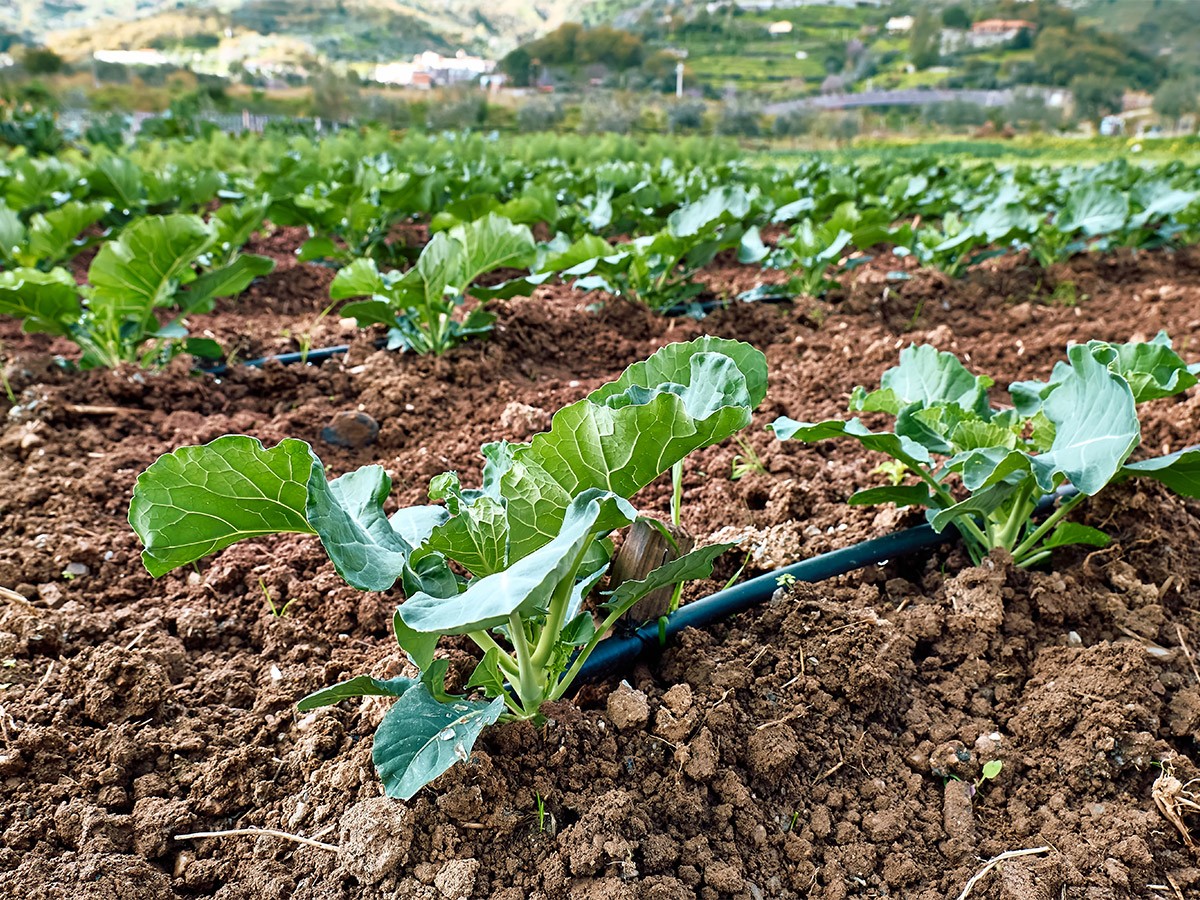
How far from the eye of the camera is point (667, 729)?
112 centimetres

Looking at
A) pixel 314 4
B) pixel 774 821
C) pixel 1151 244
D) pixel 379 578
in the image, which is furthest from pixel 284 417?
pixel 314 4

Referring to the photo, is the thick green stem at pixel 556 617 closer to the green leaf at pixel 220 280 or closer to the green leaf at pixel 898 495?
the green leaf at pixel 898 495

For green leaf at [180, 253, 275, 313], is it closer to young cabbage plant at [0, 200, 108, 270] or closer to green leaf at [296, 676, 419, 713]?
young cabbage plant at [0, 200, 108, 270]

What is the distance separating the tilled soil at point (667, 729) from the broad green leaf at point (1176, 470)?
206mm

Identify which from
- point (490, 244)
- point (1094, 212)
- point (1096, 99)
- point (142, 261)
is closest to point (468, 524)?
point (490, 244)

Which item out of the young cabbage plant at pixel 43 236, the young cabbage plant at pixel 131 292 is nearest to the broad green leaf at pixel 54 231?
the young cabbage plant at pixel 43 236

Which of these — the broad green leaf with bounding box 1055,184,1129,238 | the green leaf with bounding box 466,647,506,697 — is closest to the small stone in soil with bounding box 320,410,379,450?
the green leaf with bounding box 466,647,506,697

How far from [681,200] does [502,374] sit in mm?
3541

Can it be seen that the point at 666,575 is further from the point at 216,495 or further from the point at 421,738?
the point at 216,495

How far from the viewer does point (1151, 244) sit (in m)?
4.89

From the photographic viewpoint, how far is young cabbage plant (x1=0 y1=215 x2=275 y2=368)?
7.47 feet

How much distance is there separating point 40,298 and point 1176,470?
2.82m

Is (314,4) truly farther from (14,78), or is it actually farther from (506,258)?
(506,258)

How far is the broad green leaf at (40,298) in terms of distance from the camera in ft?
7.34
